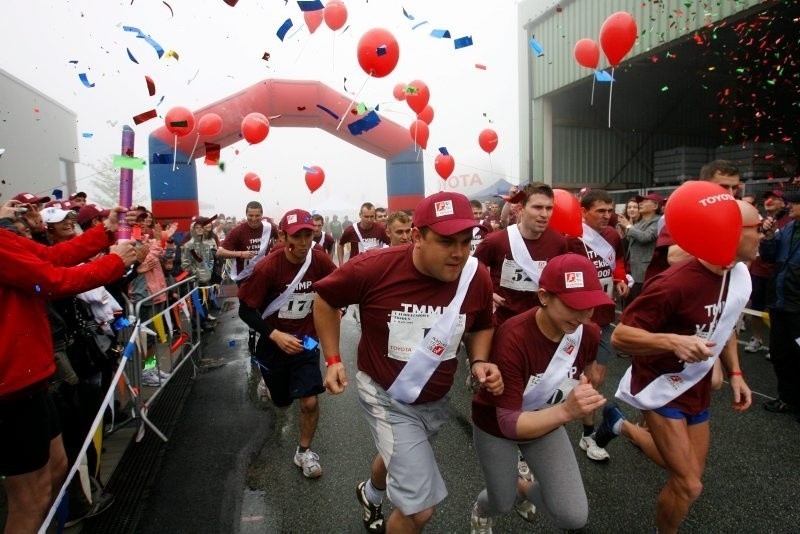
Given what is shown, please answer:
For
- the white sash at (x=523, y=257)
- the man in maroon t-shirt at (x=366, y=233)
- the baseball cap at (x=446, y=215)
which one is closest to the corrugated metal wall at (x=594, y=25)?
the man in maroon t-shirt at (x=366, y=233)

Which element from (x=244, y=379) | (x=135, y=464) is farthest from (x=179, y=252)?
(x=135, y=464)

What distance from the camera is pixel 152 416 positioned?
485 cm

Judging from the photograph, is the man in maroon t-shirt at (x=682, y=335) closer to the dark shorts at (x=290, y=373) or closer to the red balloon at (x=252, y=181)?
the dark shorts at (x=290, y=373)

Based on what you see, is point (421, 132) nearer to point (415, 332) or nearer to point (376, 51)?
point (376, 51)

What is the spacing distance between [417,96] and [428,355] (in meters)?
9.02

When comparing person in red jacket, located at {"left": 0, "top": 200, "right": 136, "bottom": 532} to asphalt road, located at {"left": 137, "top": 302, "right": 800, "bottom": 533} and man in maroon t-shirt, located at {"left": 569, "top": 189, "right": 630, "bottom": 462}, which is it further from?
man in maroon t-shirt, located at {"left": 569, "top": 189, "right": 630, "bottom": 462}

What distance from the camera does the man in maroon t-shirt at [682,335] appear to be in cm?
251

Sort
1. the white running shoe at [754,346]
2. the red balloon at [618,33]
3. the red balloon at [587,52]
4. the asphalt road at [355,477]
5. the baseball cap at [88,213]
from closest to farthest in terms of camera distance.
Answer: the asphalt road at [355,477] → the baseball cap at [88,213] → the white running shoe at [754,346] → the red balloon at [618,33] → the red balloon at [587,52]

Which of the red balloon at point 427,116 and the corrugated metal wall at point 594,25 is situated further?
the red balloon at point 427,116

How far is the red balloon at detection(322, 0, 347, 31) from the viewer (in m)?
8.66

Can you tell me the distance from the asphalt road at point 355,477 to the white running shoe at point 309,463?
51 mm

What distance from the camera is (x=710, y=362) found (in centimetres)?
256

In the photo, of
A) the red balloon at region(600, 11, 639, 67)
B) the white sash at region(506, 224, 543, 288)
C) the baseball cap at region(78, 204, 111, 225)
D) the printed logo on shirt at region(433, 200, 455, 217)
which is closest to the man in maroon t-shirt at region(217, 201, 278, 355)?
the baseball cap at region(78, 204, 111, 225)

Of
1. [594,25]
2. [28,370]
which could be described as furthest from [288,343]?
[594,25]
